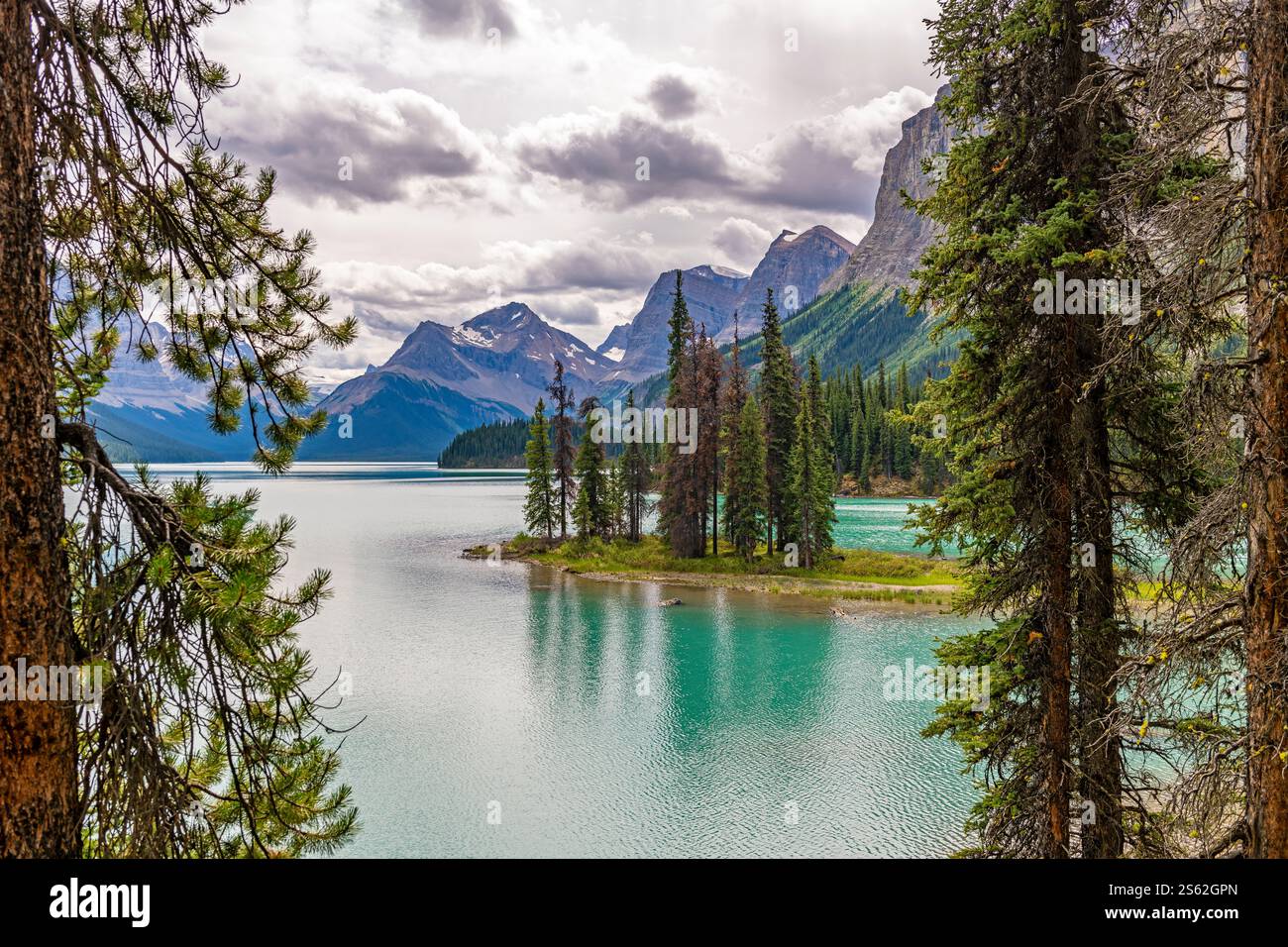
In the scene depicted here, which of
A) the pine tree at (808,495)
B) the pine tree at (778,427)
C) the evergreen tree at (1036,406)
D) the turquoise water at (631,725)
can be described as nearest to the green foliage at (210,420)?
the evergreen tree at (1036,406)

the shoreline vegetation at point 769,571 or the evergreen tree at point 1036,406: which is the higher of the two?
the evergreen tree at point 1036,406

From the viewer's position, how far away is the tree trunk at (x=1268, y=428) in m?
4.64

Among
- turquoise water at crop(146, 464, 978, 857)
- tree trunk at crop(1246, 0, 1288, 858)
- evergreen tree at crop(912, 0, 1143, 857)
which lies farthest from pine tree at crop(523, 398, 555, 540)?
tree trunk at crop(1246, 0, 1288, 858)

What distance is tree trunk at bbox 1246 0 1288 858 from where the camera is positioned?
4645 millimetres

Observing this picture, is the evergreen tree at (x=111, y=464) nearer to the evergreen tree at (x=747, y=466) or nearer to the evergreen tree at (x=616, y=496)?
the evergreen tree at (x=747, y=466)

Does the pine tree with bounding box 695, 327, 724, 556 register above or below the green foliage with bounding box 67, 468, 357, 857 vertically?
above

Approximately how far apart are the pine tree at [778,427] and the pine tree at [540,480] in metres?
17.0

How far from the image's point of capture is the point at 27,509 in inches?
128

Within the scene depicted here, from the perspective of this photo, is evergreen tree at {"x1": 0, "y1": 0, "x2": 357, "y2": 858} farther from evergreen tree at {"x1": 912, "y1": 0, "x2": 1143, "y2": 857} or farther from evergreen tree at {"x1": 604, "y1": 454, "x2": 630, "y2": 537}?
evergreen tree at {"x1": 604, "y1": 454, "x2": 630, "y2": 537}

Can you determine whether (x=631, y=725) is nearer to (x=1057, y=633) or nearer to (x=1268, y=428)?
(x=1057, y=633)

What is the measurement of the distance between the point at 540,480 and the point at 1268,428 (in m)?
52.7

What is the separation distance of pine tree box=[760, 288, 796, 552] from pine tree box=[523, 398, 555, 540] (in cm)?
1701

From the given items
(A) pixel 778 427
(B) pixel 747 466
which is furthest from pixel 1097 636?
(A) pixel 778 427

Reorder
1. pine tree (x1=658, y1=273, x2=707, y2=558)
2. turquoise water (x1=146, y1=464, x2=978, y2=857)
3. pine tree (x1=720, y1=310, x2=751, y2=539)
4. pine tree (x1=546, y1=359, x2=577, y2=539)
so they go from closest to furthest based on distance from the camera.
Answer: turquoise water (x1=146, y1=464, x2=978, y2=857), pine tree (x1=658, y1=273, x2=707, y2=558), pine tree (x1=720, y1=310, x2=751, y2=539), pine tree (x1=546, y1=359, x2=577, y2=539)
